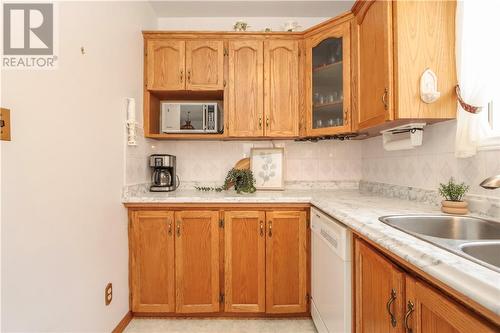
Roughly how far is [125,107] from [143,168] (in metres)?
0.54

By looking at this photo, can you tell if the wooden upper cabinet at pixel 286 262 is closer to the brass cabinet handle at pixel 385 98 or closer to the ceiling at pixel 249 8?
the brass cabinet handle at pixel 385 98

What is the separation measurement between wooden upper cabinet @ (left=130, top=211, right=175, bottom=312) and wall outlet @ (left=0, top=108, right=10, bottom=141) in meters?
1.08

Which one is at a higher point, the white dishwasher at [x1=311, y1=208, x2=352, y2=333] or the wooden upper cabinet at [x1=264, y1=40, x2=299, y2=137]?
the wooden upper cabinet at [x1=264, y1=40, x2=299, y2=137]

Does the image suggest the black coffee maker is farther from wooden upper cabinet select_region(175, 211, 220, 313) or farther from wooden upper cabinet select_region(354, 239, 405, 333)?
wooden upper cabinet select_region(354, 239, 405, 333)

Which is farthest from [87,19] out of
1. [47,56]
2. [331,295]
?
[331,295]

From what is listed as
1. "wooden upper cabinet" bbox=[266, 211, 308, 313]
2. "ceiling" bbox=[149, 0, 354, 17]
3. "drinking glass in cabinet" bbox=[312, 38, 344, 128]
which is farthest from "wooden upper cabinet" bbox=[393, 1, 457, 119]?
"ceiling" bbox=[149, 0, 354, 17]

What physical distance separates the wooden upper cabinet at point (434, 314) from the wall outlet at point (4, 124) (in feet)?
4.88

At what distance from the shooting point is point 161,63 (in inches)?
88.5

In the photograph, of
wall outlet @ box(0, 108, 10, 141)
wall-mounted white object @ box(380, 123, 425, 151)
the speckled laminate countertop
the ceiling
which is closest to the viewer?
the speckled laminate countertop

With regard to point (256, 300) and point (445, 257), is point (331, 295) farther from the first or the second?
point (445, 257)

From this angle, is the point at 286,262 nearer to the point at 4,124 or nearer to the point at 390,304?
the point at 390,304

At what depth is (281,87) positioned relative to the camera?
2252 mm

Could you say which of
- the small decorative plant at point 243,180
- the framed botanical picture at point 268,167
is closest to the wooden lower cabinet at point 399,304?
the small decorative plant at point 243,180

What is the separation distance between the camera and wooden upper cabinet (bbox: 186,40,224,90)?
7.35 ft
